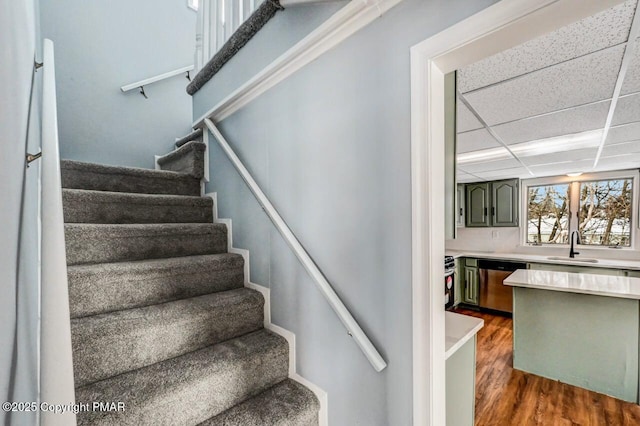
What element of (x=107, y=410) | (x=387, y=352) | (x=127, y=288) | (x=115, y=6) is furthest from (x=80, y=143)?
(x=387, y=352)

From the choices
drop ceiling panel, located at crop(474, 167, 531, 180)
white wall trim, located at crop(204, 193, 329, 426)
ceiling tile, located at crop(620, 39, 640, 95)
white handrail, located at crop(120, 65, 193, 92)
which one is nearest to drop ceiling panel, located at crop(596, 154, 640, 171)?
drop ceiling panel, located at crop(474, 167, 531, 180)

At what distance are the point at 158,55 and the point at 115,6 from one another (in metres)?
0.47

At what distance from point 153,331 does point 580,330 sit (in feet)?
11.2

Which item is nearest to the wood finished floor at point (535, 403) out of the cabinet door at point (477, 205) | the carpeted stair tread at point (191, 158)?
the cabinet door at point (477, 205)

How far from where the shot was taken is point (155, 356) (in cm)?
Result: 126

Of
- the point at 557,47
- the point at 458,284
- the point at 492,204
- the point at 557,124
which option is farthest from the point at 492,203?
the point at 557,47

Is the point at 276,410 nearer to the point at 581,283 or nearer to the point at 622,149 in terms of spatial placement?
the point at 581,283

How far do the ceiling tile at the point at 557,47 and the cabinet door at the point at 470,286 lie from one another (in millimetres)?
4109

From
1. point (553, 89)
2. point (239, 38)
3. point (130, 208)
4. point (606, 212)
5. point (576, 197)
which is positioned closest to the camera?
point (553, 89)

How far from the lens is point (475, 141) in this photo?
255 centimetres

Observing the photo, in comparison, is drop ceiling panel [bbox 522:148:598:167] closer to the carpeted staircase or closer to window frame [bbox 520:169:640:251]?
window frame [bbox 520:169:640:251]

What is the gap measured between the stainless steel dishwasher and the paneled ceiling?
2.02 m

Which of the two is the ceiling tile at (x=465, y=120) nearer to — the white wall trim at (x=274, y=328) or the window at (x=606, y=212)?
the white wall trim at (x=274, y=328)

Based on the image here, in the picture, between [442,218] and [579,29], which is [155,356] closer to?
[442,218]
